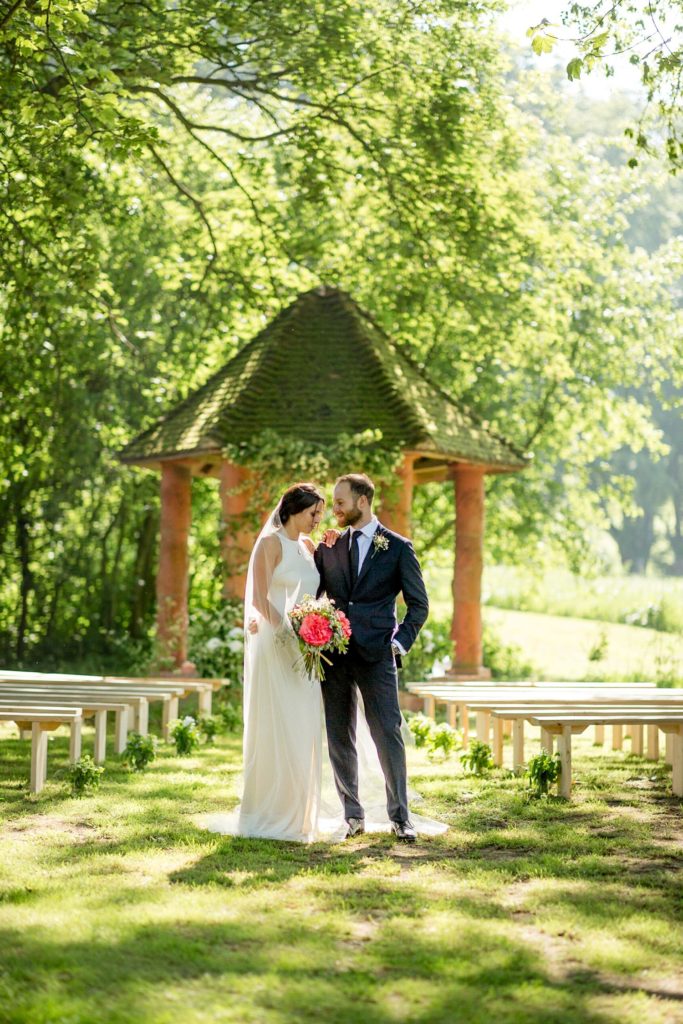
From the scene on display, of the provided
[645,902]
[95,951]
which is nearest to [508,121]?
[645,902]

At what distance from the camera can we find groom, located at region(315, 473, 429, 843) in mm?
7305

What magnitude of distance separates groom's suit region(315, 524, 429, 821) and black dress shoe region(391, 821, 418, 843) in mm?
43

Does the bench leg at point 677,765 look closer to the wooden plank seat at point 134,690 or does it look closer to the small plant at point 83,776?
the small plant at point 83,776

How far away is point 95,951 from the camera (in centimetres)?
480

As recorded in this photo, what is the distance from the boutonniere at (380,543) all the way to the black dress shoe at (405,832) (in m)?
1.60

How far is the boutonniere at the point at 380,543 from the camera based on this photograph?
24.1 feet

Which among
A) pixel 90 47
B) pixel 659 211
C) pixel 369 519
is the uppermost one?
pixel 659 211

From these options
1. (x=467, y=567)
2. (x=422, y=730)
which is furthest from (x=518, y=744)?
(x=467, y=567)

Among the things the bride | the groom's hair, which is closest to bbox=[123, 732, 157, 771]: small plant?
the bride

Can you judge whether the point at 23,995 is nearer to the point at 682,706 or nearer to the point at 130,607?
the point at 682,706

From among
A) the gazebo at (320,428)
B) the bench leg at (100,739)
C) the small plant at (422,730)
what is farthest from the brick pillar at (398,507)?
the bench leg at (100,739)

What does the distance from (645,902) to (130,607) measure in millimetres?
17127

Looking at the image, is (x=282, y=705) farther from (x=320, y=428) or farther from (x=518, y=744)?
(x=320, y=428)

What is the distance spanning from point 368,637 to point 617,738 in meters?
5.70
